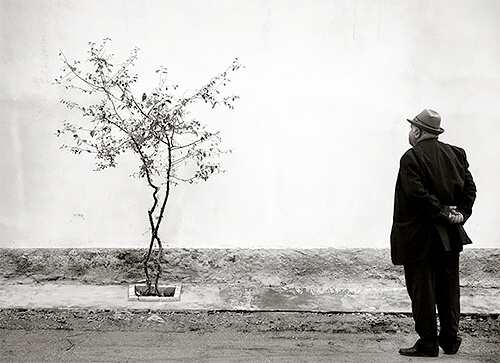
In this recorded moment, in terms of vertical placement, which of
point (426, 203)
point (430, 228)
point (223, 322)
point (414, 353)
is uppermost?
point (426, 203)

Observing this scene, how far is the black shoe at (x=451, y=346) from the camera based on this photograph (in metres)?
5.18

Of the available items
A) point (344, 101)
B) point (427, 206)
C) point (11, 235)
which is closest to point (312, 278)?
point (344, 101)

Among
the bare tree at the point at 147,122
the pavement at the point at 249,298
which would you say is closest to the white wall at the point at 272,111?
the bare tree at the point at 147,122

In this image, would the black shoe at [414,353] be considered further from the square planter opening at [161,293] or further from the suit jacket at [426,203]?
the square planter opening at [161,293]

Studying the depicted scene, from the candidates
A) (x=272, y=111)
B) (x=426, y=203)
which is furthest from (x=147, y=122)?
(x=426, y=203)

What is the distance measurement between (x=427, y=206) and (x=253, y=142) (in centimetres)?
228

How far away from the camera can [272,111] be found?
6.79m

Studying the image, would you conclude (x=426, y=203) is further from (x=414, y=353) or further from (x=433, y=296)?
(x=414, y=353)

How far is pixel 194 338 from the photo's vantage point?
559 cm

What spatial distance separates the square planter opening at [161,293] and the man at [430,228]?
87.3 inches

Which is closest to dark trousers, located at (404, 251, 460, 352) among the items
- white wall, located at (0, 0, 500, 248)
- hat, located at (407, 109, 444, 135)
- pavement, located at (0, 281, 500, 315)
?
hat, located at (407, 109, 444, 135)

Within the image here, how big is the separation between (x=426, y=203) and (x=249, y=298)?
2.20 metres

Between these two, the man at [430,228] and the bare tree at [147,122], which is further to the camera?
the bare tree at [147,122]

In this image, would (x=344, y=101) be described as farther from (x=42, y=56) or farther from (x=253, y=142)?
(x=42, y=56)
